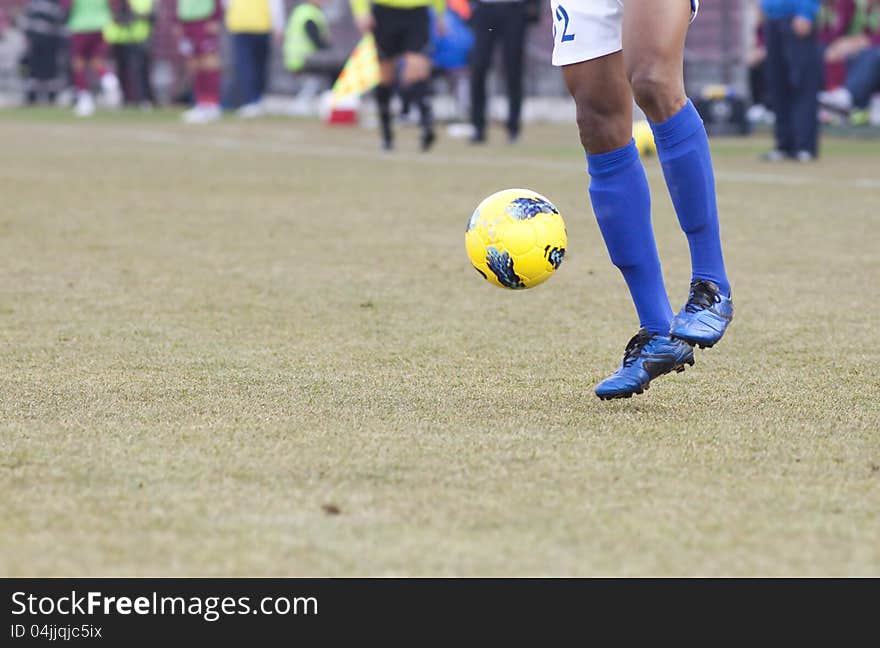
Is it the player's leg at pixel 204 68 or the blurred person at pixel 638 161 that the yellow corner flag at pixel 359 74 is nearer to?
the player's leg at pixel 204 68

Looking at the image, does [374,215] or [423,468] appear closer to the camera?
[423,468]

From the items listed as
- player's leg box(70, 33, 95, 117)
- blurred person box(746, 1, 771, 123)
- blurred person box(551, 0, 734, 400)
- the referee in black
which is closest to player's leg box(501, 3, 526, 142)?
the referee in black

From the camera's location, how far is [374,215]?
9.22m

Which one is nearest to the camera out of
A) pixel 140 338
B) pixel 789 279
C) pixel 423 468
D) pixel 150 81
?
pixel 423 468

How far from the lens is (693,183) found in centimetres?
418

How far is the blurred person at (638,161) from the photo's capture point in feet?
13.3

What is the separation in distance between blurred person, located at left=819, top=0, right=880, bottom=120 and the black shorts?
13.5ft

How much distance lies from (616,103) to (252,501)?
1637 millimetres

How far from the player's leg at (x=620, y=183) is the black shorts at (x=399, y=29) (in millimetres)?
10651

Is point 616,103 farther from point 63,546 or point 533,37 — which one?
point 533,37

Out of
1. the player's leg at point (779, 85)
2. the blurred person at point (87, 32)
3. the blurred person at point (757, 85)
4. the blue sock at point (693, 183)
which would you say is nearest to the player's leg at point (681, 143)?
the blue sock at point (693, 183)

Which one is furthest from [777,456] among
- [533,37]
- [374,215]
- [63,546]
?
[533,37]

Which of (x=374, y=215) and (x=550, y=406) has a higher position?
(x=550, y=406)

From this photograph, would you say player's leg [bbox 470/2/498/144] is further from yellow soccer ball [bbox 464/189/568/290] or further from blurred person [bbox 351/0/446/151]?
yellow soccer ball [bbox 464/189/568/290]
